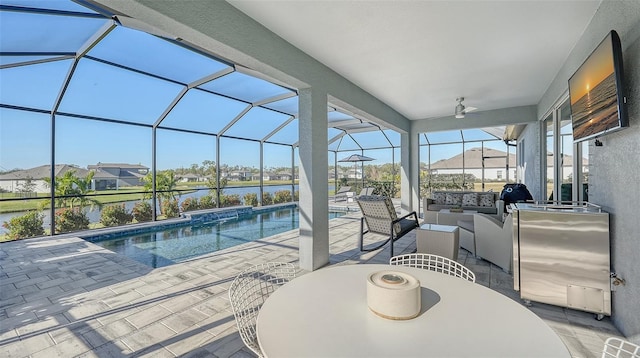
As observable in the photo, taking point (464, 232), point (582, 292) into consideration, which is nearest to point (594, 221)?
point (582, 292)

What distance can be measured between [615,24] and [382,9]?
6.57 ft

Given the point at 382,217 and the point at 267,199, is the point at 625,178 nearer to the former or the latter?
the point at 382,217

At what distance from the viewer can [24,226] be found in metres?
5.81

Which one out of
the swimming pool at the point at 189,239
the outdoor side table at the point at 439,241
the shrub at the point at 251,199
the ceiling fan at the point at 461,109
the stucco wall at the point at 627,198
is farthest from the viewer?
the shrub at the point at 251,199

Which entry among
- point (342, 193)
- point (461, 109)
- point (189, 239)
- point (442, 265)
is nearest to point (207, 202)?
point (189, 239)

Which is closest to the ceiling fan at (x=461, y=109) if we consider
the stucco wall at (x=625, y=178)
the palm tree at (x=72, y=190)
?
the stucco wall at (x=625, y=178)

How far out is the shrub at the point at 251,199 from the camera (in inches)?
417

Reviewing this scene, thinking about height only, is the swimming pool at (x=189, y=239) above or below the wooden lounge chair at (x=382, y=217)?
below

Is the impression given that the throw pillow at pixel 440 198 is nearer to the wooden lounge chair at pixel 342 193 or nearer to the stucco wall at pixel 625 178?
the stucco wall at pixel 625 178

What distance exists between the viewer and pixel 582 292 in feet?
8.02

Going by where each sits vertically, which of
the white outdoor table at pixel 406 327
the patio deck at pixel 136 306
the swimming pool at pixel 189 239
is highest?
the white outdoor table at pixel 406 327

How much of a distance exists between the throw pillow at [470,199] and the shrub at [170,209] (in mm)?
8439

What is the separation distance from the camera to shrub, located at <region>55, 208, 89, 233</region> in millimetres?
6180

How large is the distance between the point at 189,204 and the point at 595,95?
9457 millimetres
